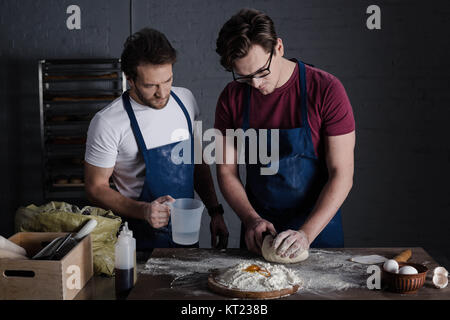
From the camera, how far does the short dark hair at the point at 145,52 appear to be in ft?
7.15

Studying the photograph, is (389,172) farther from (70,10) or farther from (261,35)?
(70,10)

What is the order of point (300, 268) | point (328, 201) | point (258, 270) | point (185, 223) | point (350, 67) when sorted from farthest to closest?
point (350, 67)
point (328, 201)
point (185, 223)
point (300, 268)
point (258, 270)

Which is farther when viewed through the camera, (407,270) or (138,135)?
(138,135)

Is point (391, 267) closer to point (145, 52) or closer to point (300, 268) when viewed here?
point (300, 268)

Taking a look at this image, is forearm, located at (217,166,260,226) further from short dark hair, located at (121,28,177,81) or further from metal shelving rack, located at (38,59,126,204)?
metal shelving rack, located at (38,59,126,204)

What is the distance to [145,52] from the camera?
7.18 feet

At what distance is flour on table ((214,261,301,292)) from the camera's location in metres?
1.56

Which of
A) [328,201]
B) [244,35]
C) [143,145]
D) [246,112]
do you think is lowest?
[328,201]

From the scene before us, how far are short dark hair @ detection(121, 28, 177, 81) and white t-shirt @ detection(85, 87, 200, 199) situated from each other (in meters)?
0.22

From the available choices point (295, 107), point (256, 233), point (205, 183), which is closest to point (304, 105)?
point (295, 107)

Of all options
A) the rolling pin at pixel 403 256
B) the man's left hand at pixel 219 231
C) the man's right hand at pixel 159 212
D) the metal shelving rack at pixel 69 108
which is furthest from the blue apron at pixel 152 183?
the metal shelving rack at pixel 69 108

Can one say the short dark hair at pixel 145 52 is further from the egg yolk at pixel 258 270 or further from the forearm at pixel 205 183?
the egg yolk at pixel 258 270

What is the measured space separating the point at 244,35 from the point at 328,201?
2.59ft
